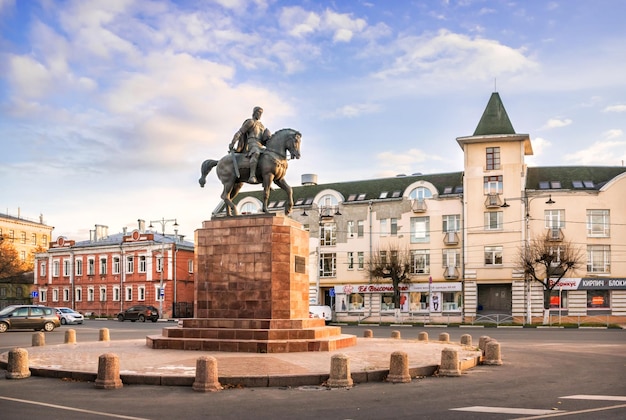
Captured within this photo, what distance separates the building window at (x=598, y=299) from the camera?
53.7 m

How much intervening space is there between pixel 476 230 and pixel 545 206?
229 inches

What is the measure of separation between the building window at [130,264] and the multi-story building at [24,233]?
119 ft

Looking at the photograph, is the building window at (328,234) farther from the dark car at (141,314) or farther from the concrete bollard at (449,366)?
the concrete bollard at (449,366)

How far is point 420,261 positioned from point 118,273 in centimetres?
3361

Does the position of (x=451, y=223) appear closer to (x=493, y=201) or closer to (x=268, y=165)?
(x=493, y=201)

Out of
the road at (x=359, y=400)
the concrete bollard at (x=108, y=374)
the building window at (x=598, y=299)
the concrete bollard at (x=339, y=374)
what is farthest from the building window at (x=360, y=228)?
the concrete bollard at (x=108, y=374)

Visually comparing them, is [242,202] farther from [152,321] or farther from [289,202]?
[289,202]

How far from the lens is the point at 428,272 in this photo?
2341 inches

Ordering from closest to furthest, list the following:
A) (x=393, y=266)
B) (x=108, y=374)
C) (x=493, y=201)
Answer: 1. (x=108, y=374)
2. (x=493, y=201)
3. (x=393, y=266)

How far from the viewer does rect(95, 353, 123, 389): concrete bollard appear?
44.2 ft

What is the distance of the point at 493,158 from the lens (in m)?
57.6

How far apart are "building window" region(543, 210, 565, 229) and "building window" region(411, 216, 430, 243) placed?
32.7ft

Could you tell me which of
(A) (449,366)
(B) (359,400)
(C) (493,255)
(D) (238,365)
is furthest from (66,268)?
(B) (359,400)

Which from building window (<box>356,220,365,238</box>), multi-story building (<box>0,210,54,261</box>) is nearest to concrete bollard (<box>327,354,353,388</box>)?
building window (<box>356,220,365,238</box>)
